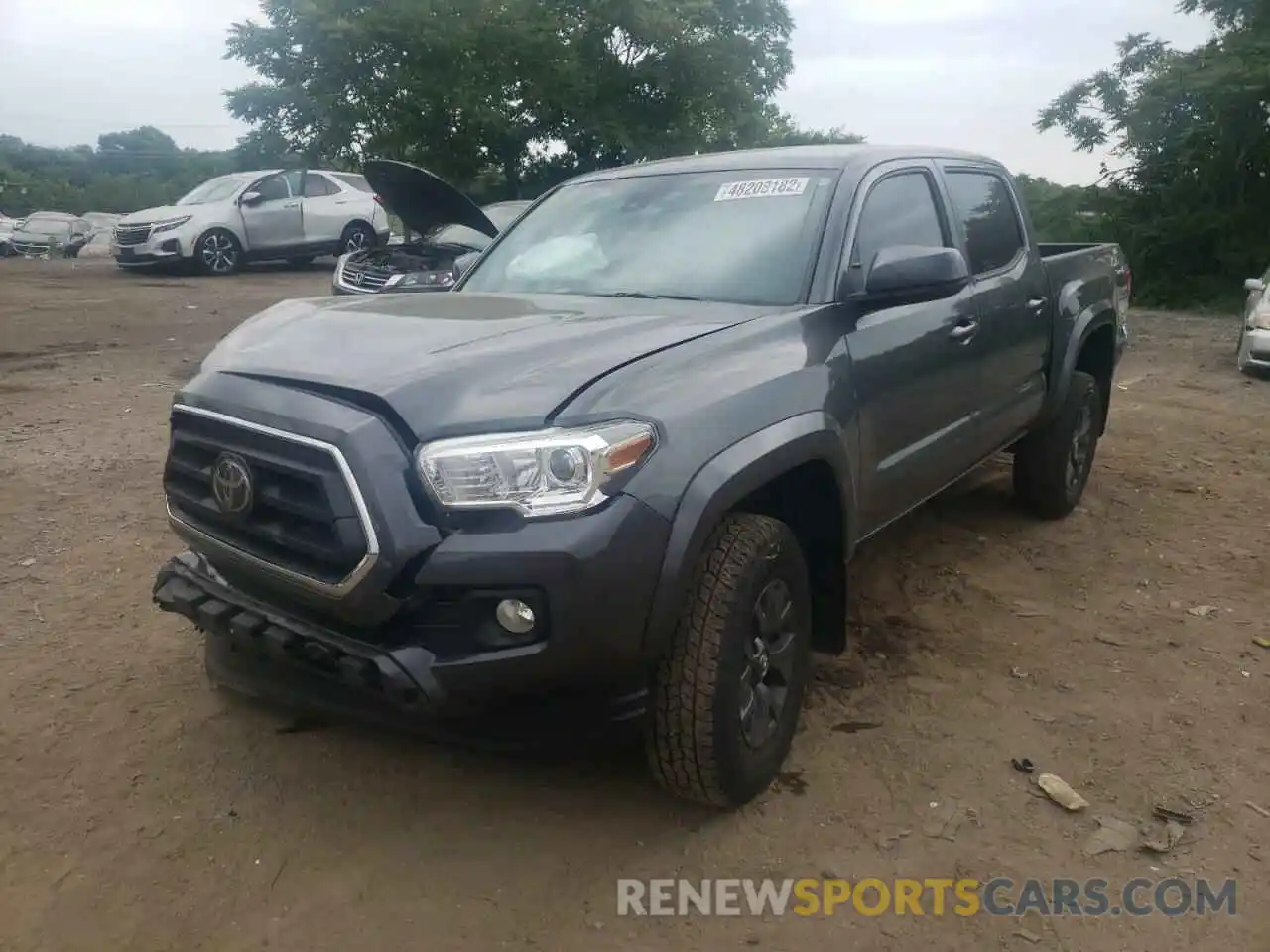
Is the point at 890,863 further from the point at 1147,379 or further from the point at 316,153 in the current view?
the point at 316,153

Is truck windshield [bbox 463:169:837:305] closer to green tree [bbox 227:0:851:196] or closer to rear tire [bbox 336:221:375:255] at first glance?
rear tire [bbox 336:221:375:255]

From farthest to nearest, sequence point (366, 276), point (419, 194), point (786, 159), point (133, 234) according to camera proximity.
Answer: point (133, 234) < point (366, 276) < point (419, 194) < point (786, 159)

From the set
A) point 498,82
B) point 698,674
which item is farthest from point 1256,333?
point 498,82

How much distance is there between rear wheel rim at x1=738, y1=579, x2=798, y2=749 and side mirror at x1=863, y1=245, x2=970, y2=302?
957 millimetres

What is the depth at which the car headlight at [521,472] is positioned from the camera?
2.37 metres

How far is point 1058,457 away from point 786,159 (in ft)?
7.54

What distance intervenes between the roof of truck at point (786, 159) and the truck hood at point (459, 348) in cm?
77

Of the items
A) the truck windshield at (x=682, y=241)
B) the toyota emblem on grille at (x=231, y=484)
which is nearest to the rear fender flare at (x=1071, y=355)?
the truck windshield at (x=682, y=241)

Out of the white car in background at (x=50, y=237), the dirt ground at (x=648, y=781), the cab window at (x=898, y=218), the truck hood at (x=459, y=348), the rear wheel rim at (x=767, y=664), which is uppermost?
the cab window at (x=898, y=218)

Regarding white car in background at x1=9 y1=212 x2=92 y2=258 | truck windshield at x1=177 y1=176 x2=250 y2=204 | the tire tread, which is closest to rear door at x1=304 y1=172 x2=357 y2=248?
truck windshield at x1=177 y1=176 x2=250 y2=204

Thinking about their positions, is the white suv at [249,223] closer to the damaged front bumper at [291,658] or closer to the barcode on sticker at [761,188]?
the barcode on sticker at [761,188]

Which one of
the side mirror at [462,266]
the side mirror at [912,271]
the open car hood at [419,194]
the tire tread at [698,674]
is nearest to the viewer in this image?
the tire tread at [698,674]

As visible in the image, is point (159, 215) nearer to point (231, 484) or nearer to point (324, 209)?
point (324, 209)

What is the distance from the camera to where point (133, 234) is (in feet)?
52.6
